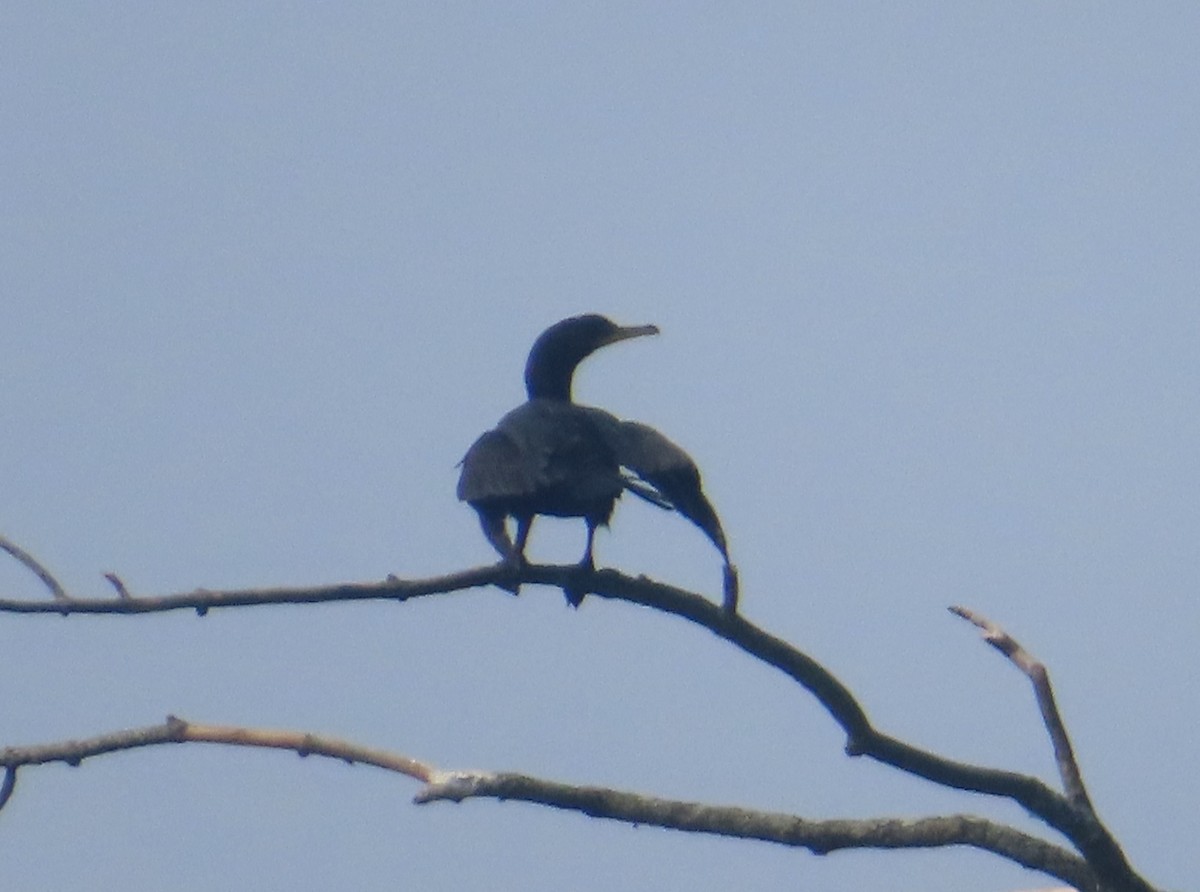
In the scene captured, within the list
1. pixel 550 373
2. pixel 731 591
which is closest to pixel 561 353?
pixel 550 373

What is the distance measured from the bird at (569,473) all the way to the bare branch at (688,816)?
97cm

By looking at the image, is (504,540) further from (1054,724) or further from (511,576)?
(1054,724)

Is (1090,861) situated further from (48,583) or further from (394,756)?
(48,583)

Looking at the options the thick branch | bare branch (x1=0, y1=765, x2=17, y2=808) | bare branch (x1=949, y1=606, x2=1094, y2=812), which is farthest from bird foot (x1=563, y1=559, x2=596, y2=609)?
bare branch (x1=0, y1=765, x2=17, y2=808)

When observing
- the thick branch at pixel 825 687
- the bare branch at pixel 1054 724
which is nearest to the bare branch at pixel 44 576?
the thick branch at pixel 825 687

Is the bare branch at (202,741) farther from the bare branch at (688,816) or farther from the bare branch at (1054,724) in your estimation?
the bare branch at (1054,724)

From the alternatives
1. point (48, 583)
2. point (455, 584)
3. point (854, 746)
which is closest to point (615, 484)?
point (455, 584)

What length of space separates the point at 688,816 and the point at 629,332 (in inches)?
131

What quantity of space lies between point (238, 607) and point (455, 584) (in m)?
0.61

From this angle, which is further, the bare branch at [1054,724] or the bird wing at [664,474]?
the bird wing at [664,474]

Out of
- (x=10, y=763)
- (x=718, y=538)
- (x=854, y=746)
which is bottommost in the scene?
(x=10, y=763)

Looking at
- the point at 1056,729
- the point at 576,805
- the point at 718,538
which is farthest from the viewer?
the point at 718,538

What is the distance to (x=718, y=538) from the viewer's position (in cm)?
562

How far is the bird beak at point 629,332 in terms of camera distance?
7.81m
